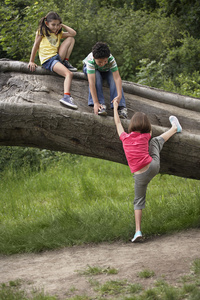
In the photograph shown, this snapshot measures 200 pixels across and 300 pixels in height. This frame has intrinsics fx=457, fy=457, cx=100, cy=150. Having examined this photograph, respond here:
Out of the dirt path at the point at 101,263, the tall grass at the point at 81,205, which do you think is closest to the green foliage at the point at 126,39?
the tall grass at the point at 81,205

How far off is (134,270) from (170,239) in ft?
3.43

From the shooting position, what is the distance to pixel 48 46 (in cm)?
520

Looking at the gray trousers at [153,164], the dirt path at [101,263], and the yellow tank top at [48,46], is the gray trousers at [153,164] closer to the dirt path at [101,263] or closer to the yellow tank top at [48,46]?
the dirt path at [101,263]

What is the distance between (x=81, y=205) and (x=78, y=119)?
2842 millimetres

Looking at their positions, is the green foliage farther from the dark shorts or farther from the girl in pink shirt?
the girl in pink shirt

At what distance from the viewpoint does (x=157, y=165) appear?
15.5ft

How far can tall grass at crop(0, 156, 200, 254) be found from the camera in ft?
18.4

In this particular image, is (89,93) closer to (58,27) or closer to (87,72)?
(87,72)

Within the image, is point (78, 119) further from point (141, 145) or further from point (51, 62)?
point (51, 62)

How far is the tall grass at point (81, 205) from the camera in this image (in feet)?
18.4

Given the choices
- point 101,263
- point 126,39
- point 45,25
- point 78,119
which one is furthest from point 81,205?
point 126,39

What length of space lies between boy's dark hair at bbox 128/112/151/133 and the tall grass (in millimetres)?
1451

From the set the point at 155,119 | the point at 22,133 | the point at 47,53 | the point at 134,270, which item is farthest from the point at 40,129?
the point at 134,270

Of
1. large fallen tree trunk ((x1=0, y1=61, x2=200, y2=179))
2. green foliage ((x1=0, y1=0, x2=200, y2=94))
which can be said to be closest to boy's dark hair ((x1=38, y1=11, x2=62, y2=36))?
large fallen tree trunk ((x1=0, y1=61, x2=200, y2=179))
